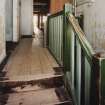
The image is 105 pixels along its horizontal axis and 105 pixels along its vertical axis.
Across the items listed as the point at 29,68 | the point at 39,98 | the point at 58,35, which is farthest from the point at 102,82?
the point at 58,35

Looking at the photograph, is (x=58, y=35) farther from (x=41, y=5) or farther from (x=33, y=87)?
(x=41, y=5)

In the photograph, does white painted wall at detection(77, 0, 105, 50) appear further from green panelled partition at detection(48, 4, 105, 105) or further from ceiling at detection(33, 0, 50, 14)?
ceiling at detection(33, 0, 50, 14)

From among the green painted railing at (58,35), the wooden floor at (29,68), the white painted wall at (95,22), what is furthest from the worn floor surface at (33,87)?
the white painted wall at (95,22)

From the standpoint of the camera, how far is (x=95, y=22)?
4871 mm

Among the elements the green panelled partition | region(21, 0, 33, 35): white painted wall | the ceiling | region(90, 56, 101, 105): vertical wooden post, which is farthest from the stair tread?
the ceiling

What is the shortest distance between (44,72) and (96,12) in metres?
2.22

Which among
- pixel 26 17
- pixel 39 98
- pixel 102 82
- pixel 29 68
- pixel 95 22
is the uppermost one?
pixel 26 17

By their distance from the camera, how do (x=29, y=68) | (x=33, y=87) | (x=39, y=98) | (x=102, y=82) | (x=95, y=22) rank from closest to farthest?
1. (x=102, y=82)
2. (x=39, y=98)
3. (x=33, y=87)
4. (x=29, y=68)
5. (x=95, y=22)

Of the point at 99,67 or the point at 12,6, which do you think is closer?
the point at 99,67

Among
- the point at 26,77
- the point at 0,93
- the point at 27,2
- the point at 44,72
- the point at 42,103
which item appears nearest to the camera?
the point at 42,103

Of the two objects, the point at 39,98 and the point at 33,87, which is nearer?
the point at 39,98

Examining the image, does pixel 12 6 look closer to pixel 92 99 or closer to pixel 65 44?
pixel 65 44

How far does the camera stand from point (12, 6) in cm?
661

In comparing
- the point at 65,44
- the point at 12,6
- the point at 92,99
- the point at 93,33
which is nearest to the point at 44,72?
the point at 65,44
